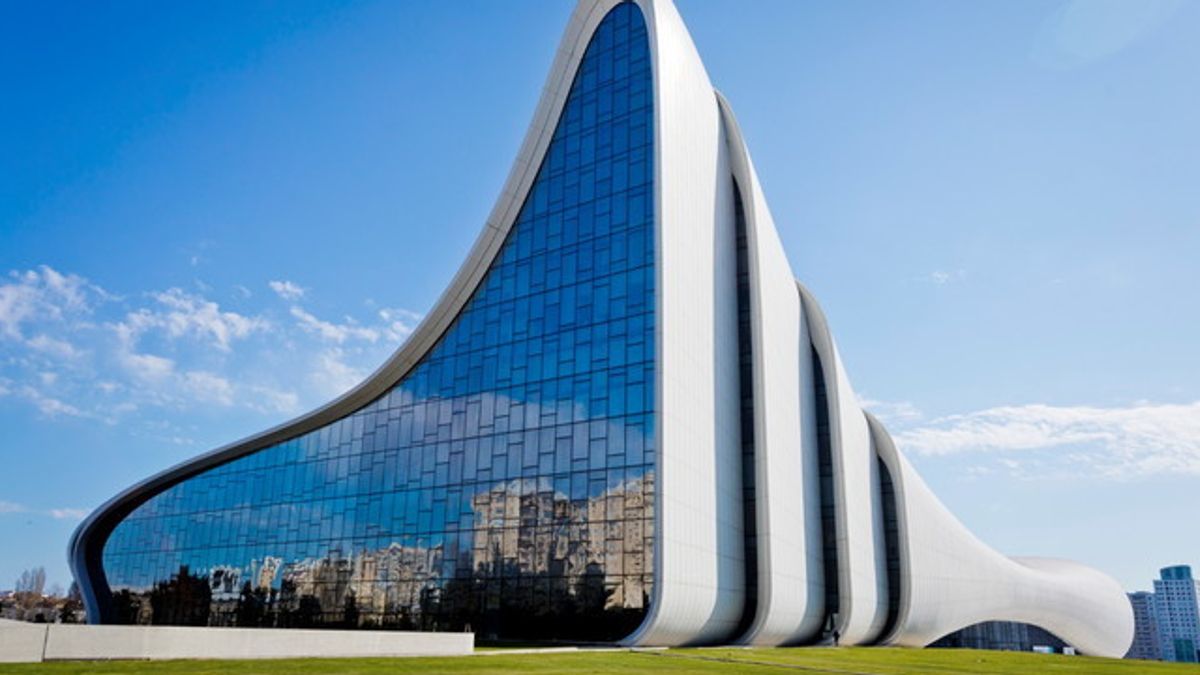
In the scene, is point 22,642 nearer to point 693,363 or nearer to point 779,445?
point 693,363

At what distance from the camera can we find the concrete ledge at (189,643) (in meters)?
13.2

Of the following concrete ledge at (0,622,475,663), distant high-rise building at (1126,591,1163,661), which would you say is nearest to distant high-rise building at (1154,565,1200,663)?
distant high-rise building at (1126,591,1163,661)

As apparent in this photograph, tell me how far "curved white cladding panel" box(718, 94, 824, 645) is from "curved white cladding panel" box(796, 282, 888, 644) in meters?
1.03

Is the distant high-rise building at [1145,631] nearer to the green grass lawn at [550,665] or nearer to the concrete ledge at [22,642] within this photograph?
the green grass lawn at [550,665]

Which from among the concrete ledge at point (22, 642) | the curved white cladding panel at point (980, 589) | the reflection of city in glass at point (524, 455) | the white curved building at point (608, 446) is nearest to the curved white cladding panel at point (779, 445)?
the white curved building at point (608, 446)

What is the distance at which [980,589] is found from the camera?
51875 mm

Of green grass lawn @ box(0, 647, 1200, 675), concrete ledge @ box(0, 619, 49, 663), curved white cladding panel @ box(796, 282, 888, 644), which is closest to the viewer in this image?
concrete ledge @ box(0, 619, 49, 663)

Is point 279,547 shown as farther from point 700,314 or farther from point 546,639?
point 700,314

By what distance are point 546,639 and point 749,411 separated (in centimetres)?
1172

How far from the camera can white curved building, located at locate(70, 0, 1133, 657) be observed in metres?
29.3

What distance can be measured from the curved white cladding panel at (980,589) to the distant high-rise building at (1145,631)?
128 m

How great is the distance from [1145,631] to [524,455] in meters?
190

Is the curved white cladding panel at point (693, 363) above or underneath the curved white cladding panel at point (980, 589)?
above

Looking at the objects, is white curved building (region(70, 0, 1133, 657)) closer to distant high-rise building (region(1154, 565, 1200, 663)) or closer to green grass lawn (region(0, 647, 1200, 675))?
green grass lawn (region(0, 647, 1200, 675))
